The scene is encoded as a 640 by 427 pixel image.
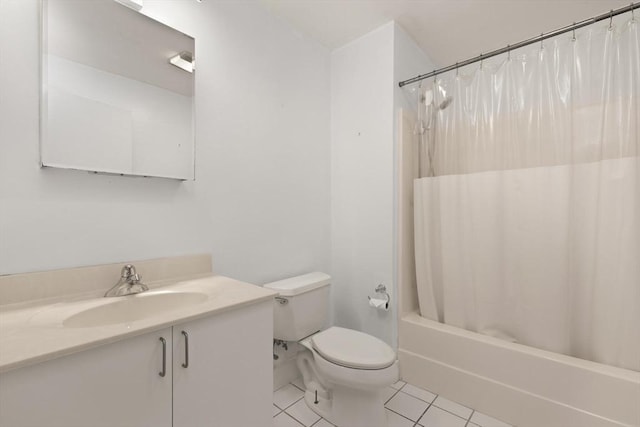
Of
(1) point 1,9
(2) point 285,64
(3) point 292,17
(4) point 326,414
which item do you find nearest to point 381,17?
(3) point 292,17

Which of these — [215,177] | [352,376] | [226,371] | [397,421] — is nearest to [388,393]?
[397,421]

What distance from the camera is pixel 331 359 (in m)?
1.39

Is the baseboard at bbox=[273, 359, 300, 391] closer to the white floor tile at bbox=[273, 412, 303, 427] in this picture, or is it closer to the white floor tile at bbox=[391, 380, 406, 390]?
the white floor tile at bbox=[273, 412, 303, 427]

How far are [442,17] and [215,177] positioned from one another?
1.75 m

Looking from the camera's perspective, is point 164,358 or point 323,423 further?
point 323,423

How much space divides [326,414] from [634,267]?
1.60 metres

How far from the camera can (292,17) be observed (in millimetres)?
1846

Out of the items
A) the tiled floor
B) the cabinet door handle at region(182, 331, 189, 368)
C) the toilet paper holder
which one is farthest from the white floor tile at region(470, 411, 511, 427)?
the cabinet door handle at region(182, 331, 189, 368)

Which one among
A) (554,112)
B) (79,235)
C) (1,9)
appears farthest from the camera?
(554,112)

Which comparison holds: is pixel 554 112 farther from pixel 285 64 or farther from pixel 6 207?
pixel 6 207

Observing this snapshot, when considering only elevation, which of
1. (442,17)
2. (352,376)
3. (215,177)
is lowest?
(352,376)

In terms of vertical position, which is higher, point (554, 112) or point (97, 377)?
point (554, 112)

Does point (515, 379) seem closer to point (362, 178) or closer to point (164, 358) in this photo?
point (362, 178)

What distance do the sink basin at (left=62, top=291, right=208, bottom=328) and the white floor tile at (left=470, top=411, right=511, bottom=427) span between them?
1500mm
